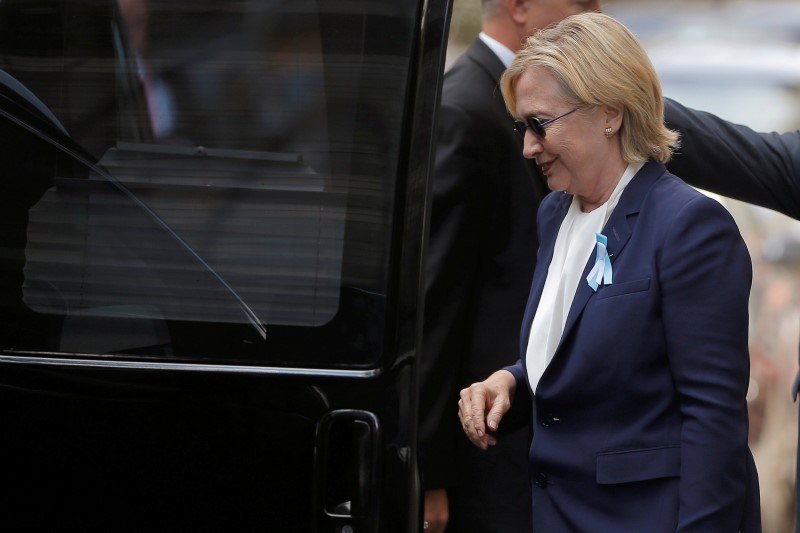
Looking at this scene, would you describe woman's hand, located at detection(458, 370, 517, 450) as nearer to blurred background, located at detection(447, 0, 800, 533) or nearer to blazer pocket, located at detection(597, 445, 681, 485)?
blazer pocket, located at detection(597, 445, 681, 485)

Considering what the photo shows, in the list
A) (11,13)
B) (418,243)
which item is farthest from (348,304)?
(11,13)

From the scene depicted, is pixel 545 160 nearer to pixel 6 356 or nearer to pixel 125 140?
pixel 125 140

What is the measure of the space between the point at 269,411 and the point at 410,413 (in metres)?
0.24

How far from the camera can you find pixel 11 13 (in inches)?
90.0

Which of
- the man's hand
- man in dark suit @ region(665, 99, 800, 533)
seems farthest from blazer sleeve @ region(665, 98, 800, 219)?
the man's hand

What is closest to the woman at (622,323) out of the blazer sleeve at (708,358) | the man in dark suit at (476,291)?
the blazer sleeve at (708,358)

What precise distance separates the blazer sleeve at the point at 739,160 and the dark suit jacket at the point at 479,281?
390 millimetres

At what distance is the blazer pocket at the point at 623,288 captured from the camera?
213cm

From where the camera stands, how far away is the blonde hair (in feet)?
7.33

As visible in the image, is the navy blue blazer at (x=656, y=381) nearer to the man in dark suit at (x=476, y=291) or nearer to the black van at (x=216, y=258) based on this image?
the black van at (x=216, y=258)

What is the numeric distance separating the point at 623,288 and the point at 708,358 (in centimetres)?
19

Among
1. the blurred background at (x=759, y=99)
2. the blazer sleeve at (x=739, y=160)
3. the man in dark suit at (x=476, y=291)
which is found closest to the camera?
the blazer sleeve at (x=739, y=160)

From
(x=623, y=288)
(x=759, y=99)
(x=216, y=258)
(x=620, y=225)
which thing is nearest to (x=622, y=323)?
(x=623, y=288)

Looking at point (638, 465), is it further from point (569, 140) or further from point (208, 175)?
point (208, 175)
